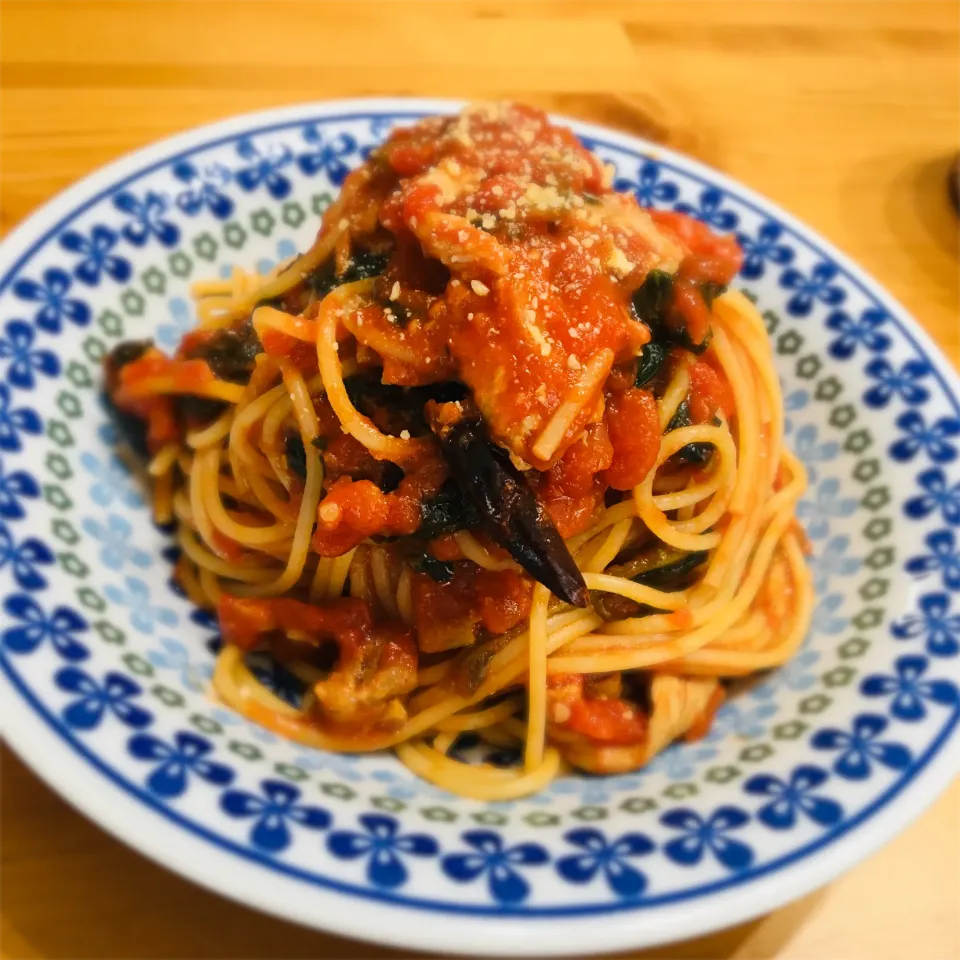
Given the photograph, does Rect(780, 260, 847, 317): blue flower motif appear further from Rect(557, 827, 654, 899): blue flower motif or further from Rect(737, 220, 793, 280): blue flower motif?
Rect(557, 827, 654, 899): blue flower motif

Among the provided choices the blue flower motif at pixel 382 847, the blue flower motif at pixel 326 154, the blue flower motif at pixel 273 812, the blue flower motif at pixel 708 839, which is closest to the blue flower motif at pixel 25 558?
the blue flower motif at pixel 273 812

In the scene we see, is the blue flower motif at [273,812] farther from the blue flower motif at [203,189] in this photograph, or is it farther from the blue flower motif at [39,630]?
the blue flower motif at [203,189]

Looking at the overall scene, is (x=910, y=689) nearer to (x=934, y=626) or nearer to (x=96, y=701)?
(x=934, y=626)

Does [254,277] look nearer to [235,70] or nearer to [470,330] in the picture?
[470,330]

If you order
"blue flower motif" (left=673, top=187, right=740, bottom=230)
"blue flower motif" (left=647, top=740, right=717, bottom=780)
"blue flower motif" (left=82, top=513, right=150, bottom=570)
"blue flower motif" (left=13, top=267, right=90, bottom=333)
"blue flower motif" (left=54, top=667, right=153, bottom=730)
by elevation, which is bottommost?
"blue flower motif" (left=54, top=667, right=153, bottom=730)

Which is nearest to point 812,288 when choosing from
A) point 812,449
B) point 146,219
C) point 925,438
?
point 812,449

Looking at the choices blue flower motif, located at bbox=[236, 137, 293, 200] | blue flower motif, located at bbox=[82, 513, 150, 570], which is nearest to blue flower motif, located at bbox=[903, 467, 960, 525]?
blue flower motif, located at bbox=[82, 513, 150, 570]
